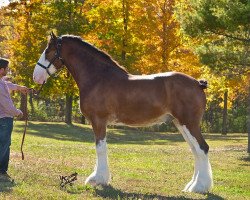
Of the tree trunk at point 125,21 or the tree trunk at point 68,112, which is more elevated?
the tree trunk at point 125,21

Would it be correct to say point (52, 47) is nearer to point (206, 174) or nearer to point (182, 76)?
point (182, 76)

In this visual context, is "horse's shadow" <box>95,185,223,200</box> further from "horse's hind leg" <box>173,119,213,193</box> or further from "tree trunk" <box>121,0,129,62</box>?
"tree trunk" <box>121,0,129,62</box>

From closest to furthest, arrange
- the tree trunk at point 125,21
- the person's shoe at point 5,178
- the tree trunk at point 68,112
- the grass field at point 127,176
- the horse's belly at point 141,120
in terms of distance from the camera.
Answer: the grass field at point 127,176 < the person's shoe at point 5,178 < the horse's belly at point 141,120 < the tree trunk at point 125,21 < the tree trunk at point 68,112

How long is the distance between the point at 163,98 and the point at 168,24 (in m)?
24.2

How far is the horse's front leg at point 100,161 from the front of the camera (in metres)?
9.90

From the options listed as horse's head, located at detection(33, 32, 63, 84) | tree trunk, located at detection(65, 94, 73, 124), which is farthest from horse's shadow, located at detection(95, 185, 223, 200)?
Answer: tree trunk, located at detection(65, 94, 73, 124)

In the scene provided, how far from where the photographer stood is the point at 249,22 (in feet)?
60.4

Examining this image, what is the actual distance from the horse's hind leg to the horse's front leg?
151 centimetres

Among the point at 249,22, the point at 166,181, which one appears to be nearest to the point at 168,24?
the point at 249,22

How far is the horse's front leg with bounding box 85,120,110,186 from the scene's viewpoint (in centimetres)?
990

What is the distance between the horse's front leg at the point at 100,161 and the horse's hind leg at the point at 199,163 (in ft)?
4.97

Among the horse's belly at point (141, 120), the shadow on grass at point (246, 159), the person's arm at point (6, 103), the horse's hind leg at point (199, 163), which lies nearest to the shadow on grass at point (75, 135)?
the shadow on grass at point (246, 159)

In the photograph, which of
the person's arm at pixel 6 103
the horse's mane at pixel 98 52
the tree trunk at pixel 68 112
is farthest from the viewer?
the tree trunk at pixel 68 112

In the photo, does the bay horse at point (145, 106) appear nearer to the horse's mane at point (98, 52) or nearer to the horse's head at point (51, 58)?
the horse's head at point (51, 58)
